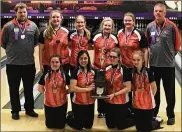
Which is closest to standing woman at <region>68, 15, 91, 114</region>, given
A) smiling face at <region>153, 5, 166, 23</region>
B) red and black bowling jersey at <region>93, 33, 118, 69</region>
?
red and black bowling jersey at <region>93, 33, 118, 69</region>

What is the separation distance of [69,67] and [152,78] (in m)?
0.92

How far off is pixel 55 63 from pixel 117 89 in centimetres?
65

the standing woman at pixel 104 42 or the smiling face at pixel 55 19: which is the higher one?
the smiling face at pixel 55 19

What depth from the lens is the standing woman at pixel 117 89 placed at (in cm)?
388

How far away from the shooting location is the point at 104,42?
409 centimetres

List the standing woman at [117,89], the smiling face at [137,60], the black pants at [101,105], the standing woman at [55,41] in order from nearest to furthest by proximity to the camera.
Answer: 1. the smiling face at [137,60]
2. the standing woman at [117,89]
3. the standing woman at [55,41]
4. the black pants at [101,105]

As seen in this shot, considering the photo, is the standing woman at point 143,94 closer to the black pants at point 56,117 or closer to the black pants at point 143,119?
the black pants at point 143,119

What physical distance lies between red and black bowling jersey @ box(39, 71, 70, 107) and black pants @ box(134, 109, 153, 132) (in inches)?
29.1

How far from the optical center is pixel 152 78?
3.85m

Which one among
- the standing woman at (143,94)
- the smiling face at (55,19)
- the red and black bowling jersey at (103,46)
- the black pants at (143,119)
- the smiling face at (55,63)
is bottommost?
the black pants at (143,119)

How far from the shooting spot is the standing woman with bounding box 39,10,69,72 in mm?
4141

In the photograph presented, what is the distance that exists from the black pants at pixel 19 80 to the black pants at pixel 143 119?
3.88 feet

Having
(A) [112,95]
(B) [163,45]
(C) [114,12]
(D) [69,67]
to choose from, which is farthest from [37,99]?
(C) [114,12]

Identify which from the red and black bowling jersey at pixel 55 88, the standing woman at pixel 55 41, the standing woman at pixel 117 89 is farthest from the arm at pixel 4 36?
the standing woman at pixel 117 89
